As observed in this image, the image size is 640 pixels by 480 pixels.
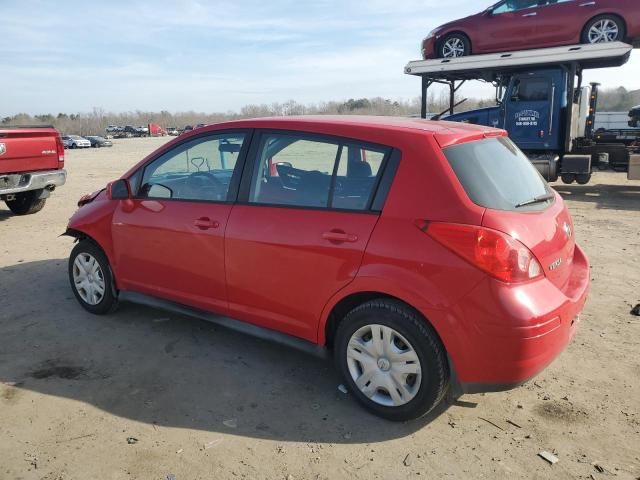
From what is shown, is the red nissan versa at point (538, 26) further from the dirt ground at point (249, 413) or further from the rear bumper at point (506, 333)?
the rear bumper at point (506, 333)

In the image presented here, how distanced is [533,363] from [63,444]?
8.47 ft

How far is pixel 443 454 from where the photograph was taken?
2.77 metres

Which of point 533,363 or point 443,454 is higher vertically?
point 533,363

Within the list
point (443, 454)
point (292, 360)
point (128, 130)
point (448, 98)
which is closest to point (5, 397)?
point (292, 360)

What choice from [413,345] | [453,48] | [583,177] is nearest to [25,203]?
[413,345]

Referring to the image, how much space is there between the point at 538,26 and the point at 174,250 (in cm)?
1055

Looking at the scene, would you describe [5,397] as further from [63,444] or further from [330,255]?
[330,255]

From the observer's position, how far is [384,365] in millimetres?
2996

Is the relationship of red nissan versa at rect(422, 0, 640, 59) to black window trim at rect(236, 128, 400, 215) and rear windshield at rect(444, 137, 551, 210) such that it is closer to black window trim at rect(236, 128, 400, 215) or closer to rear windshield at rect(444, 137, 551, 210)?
rear windshield at rect(444, 137, 551, 210)

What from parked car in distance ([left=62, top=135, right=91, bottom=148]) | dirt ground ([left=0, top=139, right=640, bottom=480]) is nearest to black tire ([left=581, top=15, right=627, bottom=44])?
dirt ground ([left=0, top=139, right=640, bottom=480])

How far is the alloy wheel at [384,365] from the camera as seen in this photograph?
2.92 meters

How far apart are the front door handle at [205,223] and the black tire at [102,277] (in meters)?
1.28

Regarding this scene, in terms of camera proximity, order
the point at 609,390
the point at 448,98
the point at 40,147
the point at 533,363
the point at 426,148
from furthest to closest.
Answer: the point at 448,98
the point at 40,147
the point at 609,390
the point at 426,148
the point at 533,363

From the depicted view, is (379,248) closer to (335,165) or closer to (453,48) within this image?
(335,165)
